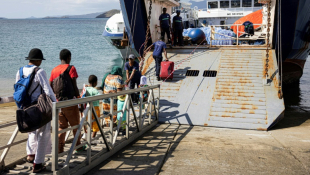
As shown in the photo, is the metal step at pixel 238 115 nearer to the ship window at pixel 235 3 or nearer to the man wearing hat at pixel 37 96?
the man wearing hat at pixel 37 96

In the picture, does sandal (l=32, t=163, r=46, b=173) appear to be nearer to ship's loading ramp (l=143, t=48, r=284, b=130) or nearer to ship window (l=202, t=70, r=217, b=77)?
ship's loading ramp (l=143, t=48, r=284, b=130)

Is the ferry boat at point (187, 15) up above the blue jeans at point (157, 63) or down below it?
above

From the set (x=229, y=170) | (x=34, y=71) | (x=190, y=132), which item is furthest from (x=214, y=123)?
(x=34, y=71)

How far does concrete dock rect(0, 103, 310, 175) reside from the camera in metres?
4.99

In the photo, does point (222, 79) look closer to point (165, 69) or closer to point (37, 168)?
point (165, 69)

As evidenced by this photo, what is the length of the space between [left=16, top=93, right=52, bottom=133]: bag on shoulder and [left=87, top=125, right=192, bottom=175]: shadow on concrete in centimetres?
113

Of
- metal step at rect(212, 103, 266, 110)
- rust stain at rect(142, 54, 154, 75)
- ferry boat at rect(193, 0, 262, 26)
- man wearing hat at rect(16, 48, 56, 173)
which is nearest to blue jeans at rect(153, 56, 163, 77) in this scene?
rust stain at rect(142, 54, 154, 75)

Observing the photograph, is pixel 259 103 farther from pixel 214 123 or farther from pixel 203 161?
pixel 203 161

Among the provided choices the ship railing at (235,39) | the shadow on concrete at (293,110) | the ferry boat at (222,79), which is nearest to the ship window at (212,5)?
the shadow on concrete at (293,110)

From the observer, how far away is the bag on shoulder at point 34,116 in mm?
4039

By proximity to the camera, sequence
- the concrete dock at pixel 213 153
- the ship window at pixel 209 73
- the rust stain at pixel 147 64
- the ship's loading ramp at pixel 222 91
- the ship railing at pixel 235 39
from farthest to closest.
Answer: the ship railing at pixel 235 39
the rust stain at pixel 147 64
the ship window at pixel 209 73
the ship's loading ramp at pixel 222 91
the concrete dock at pixel 213 153

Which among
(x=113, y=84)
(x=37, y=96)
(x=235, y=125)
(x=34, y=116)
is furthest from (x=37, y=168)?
(x=235, y=125)

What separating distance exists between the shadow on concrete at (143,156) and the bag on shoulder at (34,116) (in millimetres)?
1133

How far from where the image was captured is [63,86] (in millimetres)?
4852
